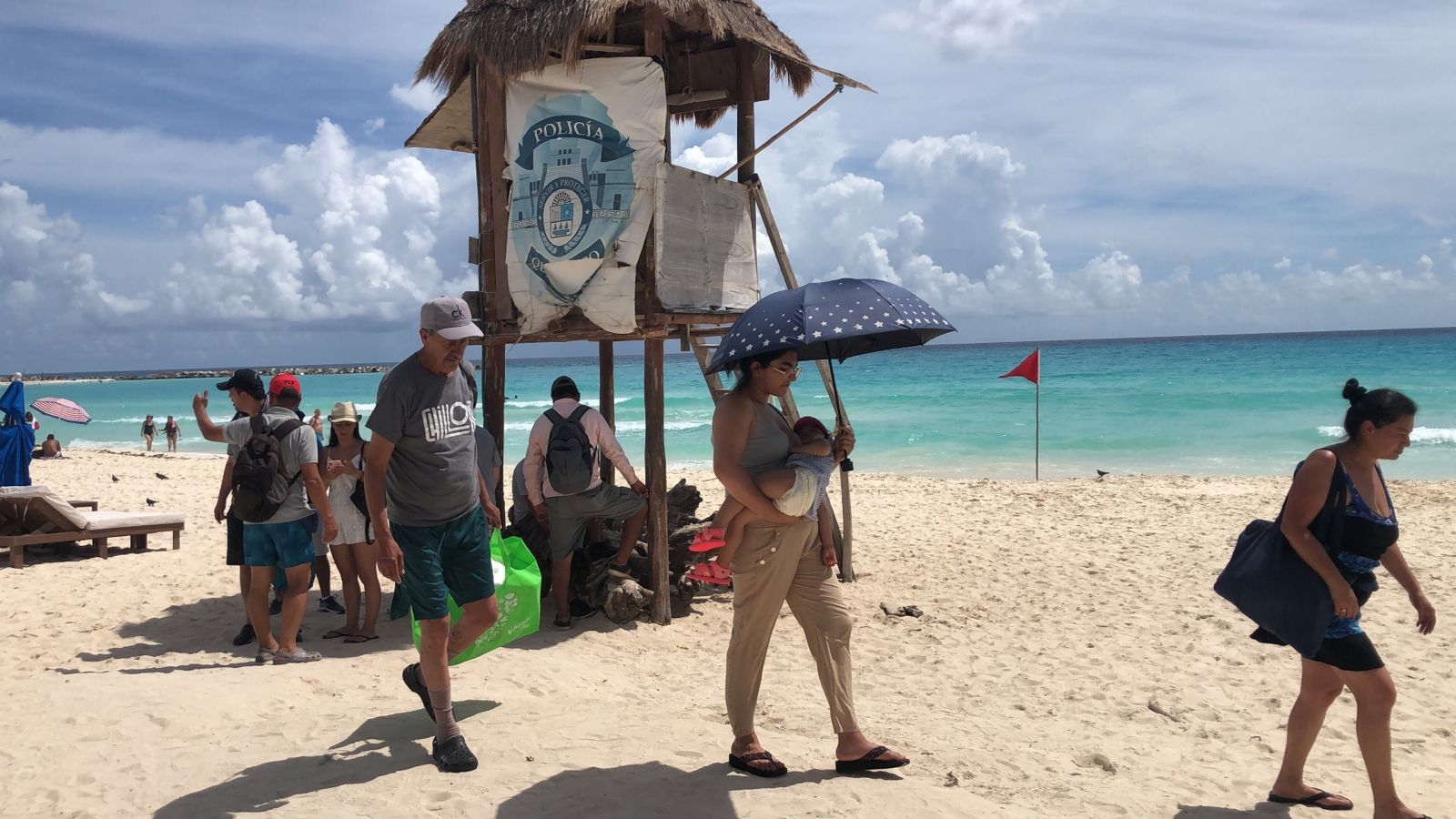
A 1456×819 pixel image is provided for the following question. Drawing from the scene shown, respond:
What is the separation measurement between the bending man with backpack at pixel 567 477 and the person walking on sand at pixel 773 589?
116 inches

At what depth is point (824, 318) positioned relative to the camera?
354cm

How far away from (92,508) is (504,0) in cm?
802

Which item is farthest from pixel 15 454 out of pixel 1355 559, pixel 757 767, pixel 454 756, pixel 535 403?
pixel 535 403

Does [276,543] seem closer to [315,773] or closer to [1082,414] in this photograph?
[315,773]

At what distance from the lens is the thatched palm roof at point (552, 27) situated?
6.51m

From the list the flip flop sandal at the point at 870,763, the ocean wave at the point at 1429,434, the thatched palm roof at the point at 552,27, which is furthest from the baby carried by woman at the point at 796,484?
the ocean wave at the point at 1429,434

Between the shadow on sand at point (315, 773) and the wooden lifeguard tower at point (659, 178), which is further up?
the wooden lifeguard tower at point (659, 178)

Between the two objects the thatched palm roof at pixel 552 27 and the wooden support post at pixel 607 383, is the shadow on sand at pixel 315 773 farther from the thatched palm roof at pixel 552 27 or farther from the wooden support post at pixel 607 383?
the wooden support post at pixel 607 383

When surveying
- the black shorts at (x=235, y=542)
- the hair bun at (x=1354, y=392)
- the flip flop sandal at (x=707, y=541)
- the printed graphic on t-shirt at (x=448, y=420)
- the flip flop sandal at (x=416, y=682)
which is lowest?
the flip flop sandal at (x=416, y=682)

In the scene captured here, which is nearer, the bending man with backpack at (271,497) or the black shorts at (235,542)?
the bending man with backpack at (271,497)

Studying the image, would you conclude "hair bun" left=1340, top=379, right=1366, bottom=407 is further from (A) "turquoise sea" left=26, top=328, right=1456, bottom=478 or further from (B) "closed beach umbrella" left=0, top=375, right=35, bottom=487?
(A) "turquoise sea" left=26, top=328, right=1456, bottom=478

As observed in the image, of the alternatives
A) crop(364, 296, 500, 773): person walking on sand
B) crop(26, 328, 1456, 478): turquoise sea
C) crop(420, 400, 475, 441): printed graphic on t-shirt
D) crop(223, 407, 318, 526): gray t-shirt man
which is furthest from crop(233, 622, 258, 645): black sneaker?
crop(26, 328, 1456, 478): turquoise sea

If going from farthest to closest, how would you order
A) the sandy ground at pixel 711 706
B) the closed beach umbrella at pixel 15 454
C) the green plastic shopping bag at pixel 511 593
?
the closed beach umbrella at pixel 15 454 < the green plastic shopping bag at pixel 511 593 < the sandy ground at pixel 711 706

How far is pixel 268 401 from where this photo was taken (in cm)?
554
